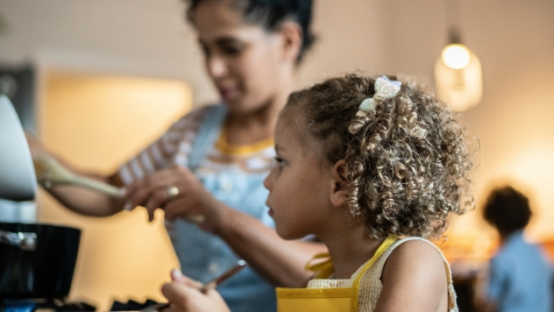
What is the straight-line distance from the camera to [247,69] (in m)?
1.14

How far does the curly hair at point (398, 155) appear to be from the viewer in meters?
0.71

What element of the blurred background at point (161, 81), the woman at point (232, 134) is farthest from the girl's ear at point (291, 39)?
the blurred background at point (161, 81)

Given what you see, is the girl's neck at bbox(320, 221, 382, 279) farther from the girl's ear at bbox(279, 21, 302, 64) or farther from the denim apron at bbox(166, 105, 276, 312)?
the girl's ear at bbox(279, 21, 302, 64)

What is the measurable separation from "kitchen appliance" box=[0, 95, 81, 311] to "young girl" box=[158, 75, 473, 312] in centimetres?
13

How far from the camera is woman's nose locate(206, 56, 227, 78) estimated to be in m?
1.14

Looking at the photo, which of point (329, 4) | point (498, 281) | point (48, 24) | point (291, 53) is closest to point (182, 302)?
point (291, 53)

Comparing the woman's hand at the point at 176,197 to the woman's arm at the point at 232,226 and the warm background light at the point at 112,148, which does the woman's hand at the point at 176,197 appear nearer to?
the woman's arm at the point at 232,226

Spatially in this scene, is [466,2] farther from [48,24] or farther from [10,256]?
Result: [10,256]

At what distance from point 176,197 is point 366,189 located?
327 mm

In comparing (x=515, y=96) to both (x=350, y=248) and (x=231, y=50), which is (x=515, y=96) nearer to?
(x=231, y=50)

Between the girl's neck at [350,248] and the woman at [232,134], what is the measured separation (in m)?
0.18

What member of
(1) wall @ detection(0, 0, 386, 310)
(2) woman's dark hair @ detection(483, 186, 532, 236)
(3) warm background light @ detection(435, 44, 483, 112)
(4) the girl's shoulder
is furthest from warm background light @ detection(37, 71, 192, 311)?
(4) the girl's shoulder

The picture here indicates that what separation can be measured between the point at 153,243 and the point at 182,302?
3.62m

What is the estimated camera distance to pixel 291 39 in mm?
1208
